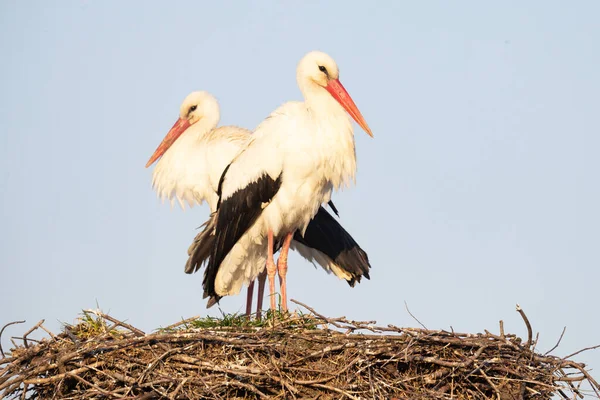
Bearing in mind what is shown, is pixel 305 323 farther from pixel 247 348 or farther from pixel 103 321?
pixel 103 321

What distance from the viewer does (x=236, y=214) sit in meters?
8.89

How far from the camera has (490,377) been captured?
7.17 metres

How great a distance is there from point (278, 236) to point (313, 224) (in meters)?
0.43

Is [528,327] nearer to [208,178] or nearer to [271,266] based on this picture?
[271,266]

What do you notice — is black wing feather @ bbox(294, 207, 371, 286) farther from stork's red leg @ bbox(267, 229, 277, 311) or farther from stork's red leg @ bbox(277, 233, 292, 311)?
stork's red leg @ bbox(267, 229, 277, 311)

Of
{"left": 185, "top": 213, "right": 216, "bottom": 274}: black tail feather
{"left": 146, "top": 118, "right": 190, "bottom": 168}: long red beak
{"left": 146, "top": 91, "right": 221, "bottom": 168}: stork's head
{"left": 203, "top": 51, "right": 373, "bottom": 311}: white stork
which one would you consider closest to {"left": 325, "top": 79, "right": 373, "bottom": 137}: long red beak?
{"left": 203, "top": 51, "right": 373, "bottom": 311}: white stork

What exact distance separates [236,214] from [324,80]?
1158mm

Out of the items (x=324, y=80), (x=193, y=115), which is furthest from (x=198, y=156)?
(x=324, y=80)

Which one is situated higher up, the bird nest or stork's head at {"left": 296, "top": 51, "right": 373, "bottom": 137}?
stork's head at {"left": 296, "top": 51, "right": 373, "bottom": 137}

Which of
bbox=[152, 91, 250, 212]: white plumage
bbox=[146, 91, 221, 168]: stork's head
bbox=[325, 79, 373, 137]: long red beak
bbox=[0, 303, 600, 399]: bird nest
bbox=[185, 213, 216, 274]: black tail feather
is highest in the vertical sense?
bbox=[146, 91, 221, 168]: stork's head

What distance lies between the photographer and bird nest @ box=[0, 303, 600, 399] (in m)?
7.05

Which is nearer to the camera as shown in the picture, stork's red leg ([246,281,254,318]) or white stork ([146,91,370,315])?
white stork ([146,91,370,315])

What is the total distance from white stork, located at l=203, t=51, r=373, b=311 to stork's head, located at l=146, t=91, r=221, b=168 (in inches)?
49.0

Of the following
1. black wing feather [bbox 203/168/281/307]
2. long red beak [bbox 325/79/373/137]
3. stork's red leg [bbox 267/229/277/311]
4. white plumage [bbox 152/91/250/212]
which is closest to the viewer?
black wing feather [bbox 203/168/281/307]
